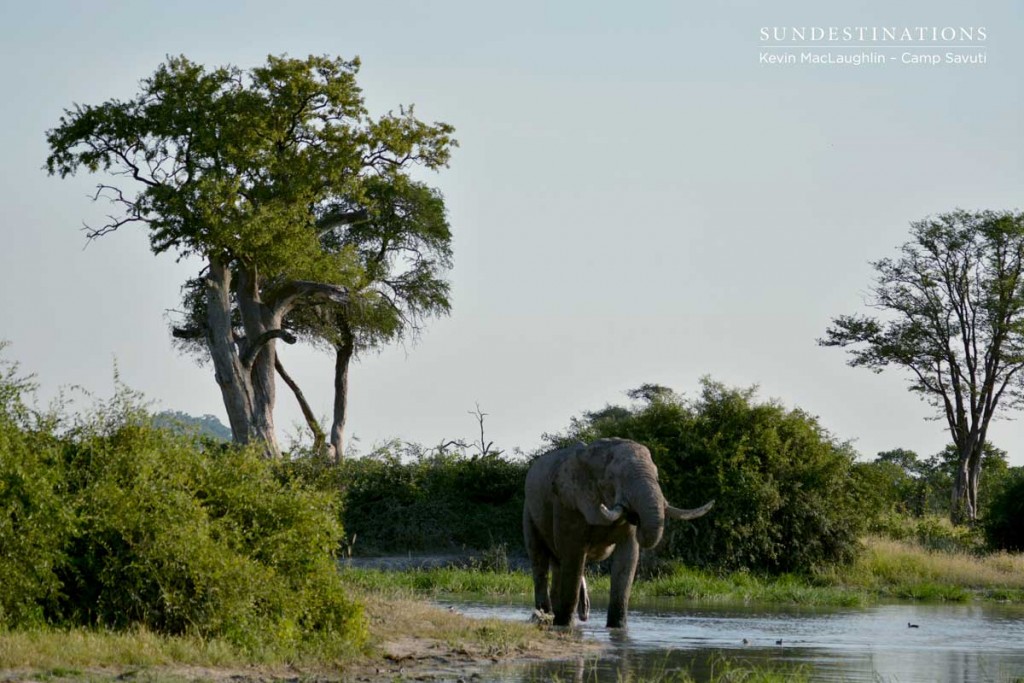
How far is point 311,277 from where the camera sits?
44062 millimetres

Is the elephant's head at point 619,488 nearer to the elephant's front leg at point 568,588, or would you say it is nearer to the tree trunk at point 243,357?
the elephant's front leg at point 568,588

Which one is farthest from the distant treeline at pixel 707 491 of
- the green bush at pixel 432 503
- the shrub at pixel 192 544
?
the shrub at pixel 192 544

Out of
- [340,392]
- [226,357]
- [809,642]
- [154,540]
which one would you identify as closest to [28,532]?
[154,540]

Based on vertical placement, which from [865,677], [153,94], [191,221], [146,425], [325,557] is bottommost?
[865,677]

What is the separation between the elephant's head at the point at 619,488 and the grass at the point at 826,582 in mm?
3567

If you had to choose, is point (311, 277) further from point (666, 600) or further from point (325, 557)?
point (325, 557)

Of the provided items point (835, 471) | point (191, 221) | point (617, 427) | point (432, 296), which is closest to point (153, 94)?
point (191, 221)

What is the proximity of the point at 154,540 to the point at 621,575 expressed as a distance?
6.18 metres

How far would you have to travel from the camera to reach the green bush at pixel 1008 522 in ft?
113

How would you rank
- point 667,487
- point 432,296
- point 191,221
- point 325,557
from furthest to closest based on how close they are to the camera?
point 432,296 < point 191,221 < point 667,487 < point 325,557

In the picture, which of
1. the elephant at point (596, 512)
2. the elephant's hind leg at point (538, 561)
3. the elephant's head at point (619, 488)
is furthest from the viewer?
the elephant's hind leg at point (538, 561)

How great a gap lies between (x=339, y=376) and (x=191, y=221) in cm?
Result: 905

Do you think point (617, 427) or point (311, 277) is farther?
point (311, 277)

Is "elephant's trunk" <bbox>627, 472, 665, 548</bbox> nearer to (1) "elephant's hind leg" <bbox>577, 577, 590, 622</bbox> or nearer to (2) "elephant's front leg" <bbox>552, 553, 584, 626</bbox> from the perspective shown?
(2) "elephant's front leg" <bbox>552, 553, 584, 626</bbox>
